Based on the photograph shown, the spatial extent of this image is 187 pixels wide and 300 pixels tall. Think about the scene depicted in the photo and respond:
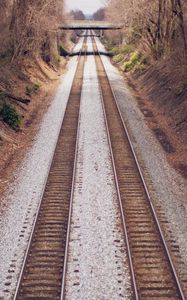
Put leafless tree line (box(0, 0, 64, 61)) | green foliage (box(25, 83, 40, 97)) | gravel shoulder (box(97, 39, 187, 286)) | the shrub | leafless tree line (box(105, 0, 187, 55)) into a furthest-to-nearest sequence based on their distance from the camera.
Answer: the shrub → leafless tree line (box(0, 0, 64, 61)) → green foliage (box(25, 83, 40, 97)) → leafless tree line (box(105, 0, 187, 55)) → gravel shoulder (box(97, 39, 187, 286))

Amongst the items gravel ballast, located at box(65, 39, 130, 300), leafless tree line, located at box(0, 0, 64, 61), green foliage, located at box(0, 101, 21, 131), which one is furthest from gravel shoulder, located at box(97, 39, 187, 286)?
leafless tree line, located at box(0, 0, 64, 61)

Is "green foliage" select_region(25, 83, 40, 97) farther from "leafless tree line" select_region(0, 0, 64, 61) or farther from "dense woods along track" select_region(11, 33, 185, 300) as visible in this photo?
"dense woods along track" select_region(11, 33, 185, 300)

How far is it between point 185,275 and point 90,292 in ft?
8.51

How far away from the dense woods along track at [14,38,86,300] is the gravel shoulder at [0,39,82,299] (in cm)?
26

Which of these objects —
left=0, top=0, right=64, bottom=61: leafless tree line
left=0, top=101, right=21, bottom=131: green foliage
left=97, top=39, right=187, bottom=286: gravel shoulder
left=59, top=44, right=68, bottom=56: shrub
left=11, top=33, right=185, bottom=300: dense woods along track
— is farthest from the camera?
left=59, top=44, right=68, bottom=56: shrub

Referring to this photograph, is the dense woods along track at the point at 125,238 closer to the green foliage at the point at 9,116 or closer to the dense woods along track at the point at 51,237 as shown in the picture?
the dense woods along track at the point at 51,237

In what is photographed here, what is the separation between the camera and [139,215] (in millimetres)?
14453

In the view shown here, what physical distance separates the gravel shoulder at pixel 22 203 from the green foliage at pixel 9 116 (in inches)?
56.1

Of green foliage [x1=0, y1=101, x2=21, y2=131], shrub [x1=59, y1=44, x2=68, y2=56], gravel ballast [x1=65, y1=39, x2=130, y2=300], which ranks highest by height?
green foliage [x1=0, y1=101, x2=21, y2=131]

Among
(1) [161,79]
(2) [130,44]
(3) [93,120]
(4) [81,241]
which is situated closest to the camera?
(4) [81,241]

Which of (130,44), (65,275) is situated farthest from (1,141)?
(130,44)

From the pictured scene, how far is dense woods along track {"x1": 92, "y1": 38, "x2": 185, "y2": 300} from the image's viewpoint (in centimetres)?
1091

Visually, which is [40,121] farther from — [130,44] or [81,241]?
[130,44]

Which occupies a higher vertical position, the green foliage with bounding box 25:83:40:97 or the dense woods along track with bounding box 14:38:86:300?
the dense woods along track with bounding box 14:38:86:300
